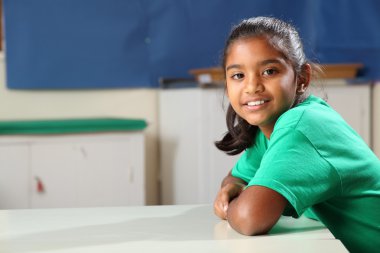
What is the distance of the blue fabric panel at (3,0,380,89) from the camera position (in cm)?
324

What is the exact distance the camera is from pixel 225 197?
1201 mm

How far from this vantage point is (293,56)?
3.98 feet

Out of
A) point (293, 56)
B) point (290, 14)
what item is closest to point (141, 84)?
point (290, 14)

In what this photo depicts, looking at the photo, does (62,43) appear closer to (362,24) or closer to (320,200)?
(362,24)

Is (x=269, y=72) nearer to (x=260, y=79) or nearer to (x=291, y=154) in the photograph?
(x=260, y=79)

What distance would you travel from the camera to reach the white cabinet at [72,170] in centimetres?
283

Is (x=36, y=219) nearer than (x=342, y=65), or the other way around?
(x=36, y=219)

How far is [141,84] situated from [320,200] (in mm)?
2440

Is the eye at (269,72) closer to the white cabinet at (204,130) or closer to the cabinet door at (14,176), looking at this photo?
the white cabinet at (204,130)

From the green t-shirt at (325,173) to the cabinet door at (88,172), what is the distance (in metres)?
1.88

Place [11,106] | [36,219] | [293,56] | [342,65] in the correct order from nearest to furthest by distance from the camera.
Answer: [36,219], [293,56], [342,65], [11,106]

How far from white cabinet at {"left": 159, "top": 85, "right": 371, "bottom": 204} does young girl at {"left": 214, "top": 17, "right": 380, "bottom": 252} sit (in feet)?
5.44

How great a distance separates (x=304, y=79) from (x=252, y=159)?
0.75 ft

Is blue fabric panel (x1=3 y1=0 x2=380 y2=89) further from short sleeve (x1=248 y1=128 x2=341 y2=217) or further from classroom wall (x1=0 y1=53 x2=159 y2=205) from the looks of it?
short sleeve (x1=248 y1=128 x2=341 y2=217)
